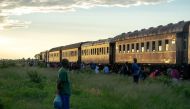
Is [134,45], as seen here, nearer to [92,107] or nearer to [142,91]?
[142,91]

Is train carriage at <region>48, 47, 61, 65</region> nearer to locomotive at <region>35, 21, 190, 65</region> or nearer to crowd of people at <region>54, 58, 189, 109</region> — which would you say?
crowd of people at <region>54, 58, 189, 109</region>

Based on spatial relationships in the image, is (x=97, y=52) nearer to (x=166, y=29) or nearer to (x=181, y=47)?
(x=166, y=29)

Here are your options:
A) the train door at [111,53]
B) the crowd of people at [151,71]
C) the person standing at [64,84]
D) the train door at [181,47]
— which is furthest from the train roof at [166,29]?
the person standing at [64,84]

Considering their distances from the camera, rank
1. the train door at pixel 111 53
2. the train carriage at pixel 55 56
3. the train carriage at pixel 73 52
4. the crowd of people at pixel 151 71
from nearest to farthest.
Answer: the crowd of people at pixel 151 71 < the train door at pixel 111 53 < the train carriage at pixel 73 52 < the train carriage at pixel 55 56

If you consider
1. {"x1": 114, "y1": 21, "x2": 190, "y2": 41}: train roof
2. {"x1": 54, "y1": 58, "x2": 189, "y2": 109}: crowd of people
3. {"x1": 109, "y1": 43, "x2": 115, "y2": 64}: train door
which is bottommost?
{"x1": 54, "y1": 58, "x2": 189, "y2": 109}: crowd of people

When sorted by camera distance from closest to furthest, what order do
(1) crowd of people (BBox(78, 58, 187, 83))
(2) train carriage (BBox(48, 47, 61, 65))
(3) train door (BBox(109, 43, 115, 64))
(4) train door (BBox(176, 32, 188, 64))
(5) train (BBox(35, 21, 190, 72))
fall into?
(1) crowd of people (BBox(78, 58, 187, 83)) → (4) train door (BBox(176, 32, 188, 64)) → (5) train (BBox(35, 21, 190, 72)) → (3) train door (BBox(109, 43, 115, 64)) → (2) train carriage (BBox(48, 47, 61, 65))

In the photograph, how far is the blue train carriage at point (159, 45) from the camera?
29734 mm

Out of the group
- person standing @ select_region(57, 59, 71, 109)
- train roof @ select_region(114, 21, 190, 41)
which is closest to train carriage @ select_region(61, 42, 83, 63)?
train roof @ select_region(114, 21, 190, 41)

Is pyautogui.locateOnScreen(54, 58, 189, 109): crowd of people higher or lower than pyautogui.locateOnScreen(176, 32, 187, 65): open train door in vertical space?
lower

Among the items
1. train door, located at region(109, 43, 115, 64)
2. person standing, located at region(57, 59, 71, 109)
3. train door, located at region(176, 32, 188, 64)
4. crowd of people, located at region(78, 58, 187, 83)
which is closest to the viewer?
person standing, located at region(57, 59, 71, 109)

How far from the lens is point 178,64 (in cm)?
2984

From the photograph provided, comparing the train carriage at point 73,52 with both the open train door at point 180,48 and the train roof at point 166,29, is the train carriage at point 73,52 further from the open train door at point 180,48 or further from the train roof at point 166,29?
the open train door at point 180,48

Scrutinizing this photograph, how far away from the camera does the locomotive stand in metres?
29.8

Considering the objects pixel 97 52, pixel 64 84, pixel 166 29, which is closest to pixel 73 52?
pixel 97 52
